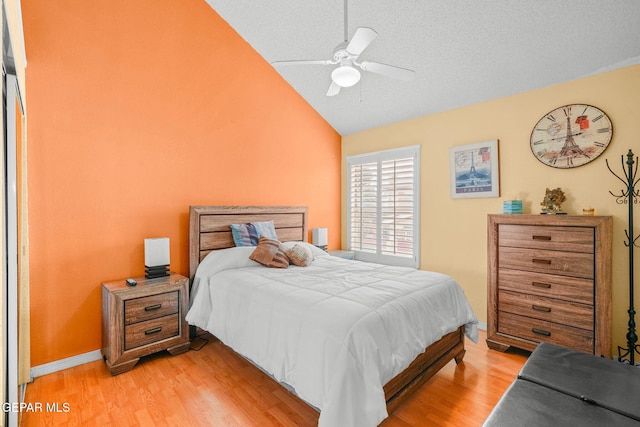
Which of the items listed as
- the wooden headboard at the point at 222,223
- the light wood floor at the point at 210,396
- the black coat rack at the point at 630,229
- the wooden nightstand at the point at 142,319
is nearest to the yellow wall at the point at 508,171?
the black coat rack at the point at 630,229

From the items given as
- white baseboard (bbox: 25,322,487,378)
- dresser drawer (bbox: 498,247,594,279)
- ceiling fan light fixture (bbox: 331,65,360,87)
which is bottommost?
white baseboard (bbox: 25,322,487,378)

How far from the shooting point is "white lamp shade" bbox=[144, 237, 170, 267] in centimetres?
294

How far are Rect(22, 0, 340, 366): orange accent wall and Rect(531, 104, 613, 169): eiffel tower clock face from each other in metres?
3.10

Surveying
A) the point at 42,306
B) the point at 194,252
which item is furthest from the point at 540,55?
the point at 42,306

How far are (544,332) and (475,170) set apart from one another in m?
1.76

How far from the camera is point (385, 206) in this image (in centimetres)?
448

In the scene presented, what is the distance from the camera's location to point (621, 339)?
2.72m

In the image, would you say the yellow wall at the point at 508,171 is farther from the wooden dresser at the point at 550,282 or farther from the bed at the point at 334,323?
the bed at the point at 334,323

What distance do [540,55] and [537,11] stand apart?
48 centimetres

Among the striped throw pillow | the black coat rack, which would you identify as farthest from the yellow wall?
the striped throw pillow

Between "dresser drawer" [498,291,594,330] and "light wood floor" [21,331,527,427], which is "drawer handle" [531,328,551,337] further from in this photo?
"light wood floor" [21,331,527,427]

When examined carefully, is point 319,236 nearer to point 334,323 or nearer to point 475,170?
point 475,170

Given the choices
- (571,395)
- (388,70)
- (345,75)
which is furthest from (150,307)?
(571,395)

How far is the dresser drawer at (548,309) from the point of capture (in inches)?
104
